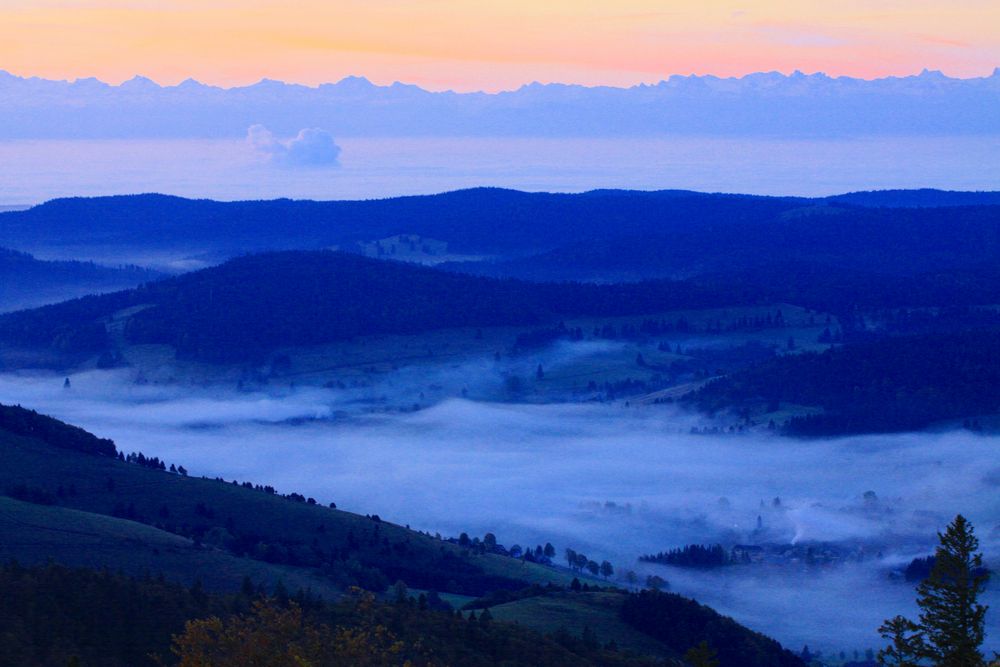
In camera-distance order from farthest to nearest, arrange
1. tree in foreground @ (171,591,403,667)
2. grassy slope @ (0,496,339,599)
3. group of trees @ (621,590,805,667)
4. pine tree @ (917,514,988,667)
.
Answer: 1. grassy slope @ (0,496,339,599)
2. group of trees @ (621,590,805,667)
3. pine tree @ (917,514,988,667)
4. tree in foreground @ (171,591,403,667)

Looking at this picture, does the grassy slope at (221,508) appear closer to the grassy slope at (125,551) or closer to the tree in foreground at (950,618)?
the grassy slope at (125,551)

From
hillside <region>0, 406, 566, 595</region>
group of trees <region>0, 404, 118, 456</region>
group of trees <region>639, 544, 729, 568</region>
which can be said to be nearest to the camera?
hillside <region>0, 406, 566, 595</region>

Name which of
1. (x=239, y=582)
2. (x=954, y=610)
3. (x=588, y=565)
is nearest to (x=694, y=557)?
(x=588, y=565)

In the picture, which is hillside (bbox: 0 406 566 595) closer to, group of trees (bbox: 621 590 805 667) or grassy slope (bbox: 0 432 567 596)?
grassy slope (bbox: 0 432 567 596)

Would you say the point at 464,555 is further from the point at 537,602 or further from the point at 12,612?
the point at 12,612

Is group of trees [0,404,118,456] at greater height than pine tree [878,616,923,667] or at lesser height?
greater

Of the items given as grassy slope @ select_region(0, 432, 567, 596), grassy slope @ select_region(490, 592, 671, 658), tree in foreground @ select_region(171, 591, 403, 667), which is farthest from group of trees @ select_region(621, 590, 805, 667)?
tree in foreground @ select_region(171, 591, 403, 667)

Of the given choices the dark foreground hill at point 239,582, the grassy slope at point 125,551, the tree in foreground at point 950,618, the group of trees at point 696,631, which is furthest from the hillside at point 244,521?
the tree in foreground at point 950,618

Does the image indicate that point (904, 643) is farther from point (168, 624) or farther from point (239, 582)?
point (239, 582)
